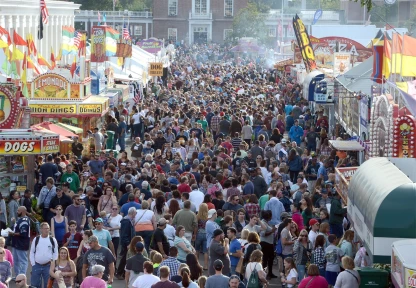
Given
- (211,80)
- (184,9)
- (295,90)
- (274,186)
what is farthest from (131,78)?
(184,9)

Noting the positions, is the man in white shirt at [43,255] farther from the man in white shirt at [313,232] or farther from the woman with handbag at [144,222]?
the man in white shirt at [313,232]

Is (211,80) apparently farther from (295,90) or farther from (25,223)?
(25,223)

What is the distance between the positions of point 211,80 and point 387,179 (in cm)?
4278

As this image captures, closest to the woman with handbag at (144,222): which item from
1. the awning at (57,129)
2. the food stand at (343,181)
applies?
the food stand at (343,181)

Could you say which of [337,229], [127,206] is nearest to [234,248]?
[127,206]

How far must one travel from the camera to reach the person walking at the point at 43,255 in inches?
558

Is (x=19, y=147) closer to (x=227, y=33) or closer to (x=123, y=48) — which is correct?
(x=123, y=48)

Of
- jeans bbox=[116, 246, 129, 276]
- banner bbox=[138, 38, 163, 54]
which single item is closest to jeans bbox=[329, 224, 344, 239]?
jeans bbox=[116, 246, 129, 276]

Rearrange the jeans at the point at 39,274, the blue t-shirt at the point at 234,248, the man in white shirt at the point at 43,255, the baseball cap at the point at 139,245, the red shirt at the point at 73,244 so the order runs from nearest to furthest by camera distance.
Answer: the baseball cap at the point at 139,245 < the man in white shirt at the point at 43,255 < the jeans at the point at 39,274 < the blue t-shirt at the point at 234,248 < the red shirt at the point at 73,244

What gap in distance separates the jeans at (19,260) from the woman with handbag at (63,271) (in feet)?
6.72

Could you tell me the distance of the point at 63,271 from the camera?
13.8 metres

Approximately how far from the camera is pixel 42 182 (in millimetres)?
21516

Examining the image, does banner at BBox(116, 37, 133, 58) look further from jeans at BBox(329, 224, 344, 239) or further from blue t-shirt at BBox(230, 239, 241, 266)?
blue t-shirt at BBox(230, 239, 241, 266)

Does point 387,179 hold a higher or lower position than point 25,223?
higher
